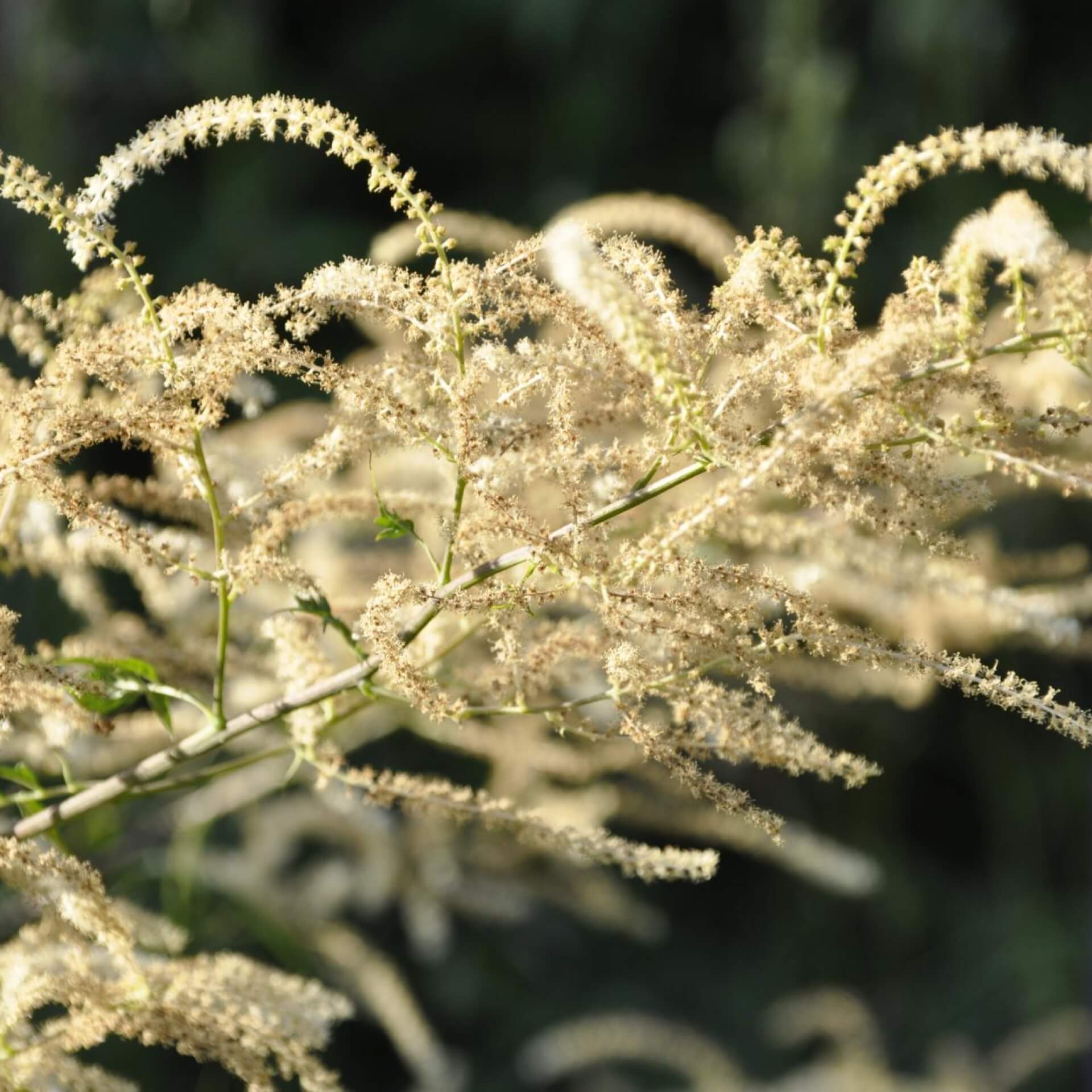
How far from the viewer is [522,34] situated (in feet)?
14.2

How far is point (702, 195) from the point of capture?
441 cm

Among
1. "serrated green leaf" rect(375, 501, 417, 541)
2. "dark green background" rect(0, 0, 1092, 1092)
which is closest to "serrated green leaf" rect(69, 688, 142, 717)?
"serrated green leaf" rect(375, 501, 417, 541)

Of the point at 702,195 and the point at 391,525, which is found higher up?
the point at 702,195

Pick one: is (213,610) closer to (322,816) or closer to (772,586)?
(322,816)

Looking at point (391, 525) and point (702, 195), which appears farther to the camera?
point (702, 195)

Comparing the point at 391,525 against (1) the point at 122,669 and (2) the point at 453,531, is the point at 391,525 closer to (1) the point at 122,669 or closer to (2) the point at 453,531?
(2) the point at 453,531

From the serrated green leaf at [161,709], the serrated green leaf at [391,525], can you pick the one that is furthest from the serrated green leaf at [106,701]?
the serrated green leaf at [391,525]

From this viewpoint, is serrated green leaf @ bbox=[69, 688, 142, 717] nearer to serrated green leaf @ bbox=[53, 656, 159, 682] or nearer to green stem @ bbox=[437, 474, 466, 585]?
serrated green leaf @ bbox=[53, 656, 159, 682]

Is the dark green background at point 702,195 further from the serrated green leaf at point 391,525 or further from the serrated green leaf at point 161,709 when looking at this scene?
the serrated green leaf at point 391,525

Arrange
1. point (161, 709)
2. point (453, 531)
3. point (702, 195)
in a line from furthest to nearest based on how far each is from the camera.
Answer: point (702, 195)
point (161, 709)
point (453, 531)

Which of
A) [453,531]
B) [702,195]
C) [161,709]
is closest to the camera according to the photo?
[453,531]

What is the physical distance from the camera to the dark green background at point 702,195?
10.1ft

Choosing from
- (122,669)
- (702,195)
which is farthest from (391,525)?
(702,195)

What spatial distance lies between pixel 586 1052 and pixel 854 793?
143 cm
